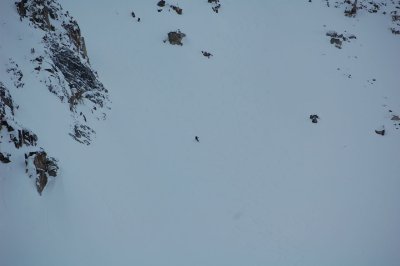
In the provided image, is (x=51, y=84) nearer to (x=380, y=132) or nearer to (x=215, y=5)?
(x=380, y=132)

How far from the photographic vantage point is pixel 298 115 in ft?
82.8

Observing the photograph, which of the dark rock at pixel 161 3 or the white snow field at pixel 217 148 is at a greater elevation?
the dark rock at pixel 161 3

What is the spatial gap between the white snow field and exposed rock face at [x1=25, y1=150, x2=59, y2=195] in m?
0.25

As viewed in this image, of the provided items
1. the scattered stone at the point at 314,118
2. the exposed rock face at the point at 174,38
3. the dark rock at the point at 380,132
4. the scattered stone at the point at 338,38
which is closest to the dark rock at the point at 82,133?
the exposed rock face at the point at 174,38

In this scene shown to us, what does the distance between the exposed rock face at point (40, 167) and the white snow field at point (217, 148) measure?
0.81ft

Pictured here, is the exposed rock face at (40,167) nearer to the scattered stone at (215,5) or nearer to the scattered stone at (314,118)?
the scattered stone at (314,118)

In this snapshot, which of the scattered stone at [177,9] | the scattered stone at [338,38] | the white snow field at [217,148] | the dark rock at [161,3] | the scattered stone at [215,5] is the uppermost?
the scattered stone at [215,5]

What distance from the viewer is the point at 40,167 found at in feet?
35.3

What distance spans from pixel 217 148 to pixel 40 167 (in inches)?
456

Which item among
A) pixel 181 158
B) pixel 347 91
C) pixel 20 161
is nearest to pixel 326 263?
pixel 181 158

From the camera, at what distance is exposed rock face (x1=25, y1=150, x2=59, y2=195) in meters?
10.5

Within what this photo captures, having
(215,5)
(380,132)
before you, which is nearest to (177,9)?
(215,5)

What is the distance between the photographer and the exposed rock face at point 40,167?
412 inches

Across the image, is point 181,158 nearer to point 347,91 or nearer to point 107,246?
point 107,246
